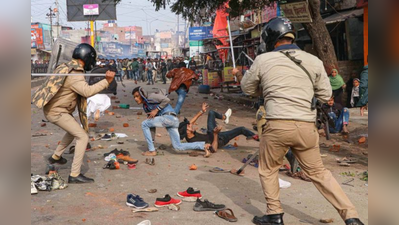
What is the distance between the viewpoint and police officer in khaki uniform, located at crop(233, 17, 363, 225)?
4.56 metres

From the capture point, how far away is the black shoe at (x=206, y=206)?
548 centimetres

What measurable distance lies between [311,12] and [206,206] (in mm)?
9070

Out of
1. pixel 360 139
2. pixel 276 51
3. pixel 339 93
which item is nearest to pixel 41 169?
pixel 276 51

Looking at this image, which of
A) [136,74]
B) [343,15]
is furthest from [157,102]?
[136,74]

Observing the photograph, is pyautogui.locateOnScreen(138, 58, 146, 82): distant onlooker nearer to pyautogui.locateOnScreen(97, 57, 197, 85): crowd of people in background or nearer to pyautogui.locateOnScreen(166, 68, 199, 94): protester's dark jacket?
pyautogui.locateOnScreen(97, 57, 197, 85): crowd of people in background

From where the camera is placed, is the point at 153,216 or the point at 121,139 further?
the point at 121,139

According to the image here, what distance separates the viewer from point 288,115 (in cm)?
458

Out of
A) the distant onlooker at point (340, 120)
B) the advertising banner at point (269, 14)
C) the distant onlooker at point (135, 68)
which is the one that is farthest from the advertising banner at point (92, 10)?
the distant onlooker at point (340, 120)

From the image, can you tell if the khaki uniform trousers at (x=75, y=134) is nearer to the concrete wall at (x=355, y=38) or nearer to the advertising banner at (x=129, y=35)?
the concrete wall at (x=355, y=38)

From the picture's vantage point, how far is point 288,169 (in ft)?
23.9

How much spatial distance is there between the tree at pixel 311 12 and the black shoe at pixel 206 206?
8.53m
